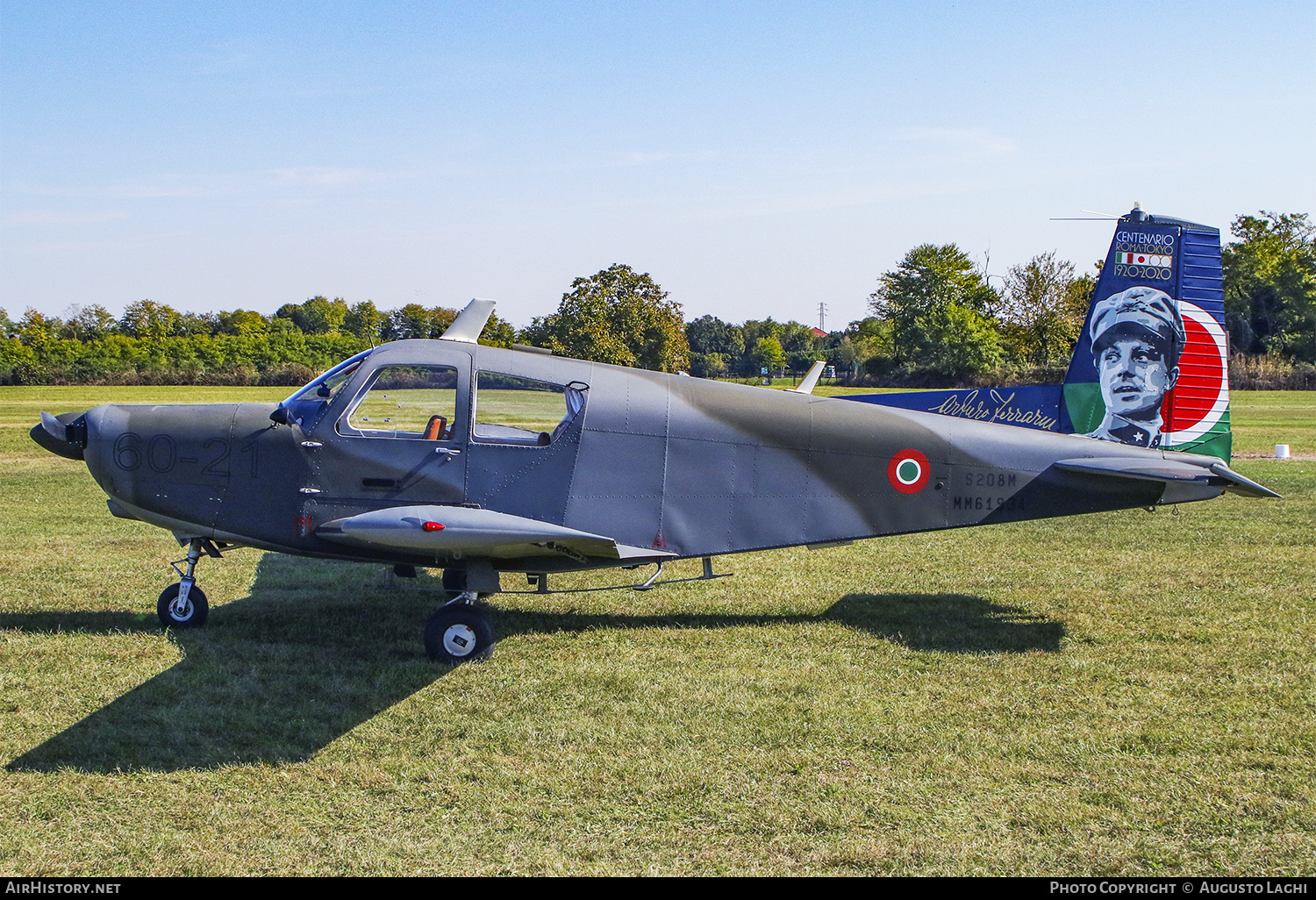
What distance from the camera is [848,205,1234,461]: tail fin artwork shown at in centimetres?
870

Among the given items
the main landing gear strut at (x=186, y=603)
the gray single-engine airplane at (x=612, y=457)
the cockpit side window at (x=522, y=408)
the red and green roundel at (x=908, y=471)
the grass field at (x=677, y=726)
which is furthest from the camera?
the red and green roundel at (x=908, y=471)

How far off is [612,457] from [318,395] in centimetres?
233

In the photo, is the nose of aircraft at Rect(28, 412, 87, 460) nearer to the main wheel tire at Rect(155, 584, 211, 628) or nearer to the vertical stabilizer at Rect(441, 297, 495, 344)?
the main wheel tire at Rect(155, 584, 211, 628)

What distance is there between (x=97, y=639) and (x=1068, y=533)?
11044 millimetres

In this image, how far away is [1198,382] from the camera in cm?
873

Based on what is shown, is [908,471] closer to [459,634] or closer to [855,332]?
[459,634]

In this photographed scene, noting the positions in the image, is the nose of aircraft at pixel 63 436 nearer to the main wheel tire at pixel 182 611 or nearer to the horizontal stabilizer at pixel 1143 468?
the main wheel tire at pixel 182 611

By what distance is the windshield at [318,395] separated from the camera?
7469 millimetres

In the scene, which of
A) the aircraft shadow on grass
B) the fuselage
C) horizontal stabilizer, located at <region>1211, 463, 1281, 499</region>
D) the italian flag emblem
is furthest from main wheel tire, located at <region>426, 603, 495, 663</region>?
the italian flag emblem

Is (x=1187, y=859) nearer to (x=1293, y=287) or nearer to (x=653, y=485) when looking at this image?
(x=653, y=485)

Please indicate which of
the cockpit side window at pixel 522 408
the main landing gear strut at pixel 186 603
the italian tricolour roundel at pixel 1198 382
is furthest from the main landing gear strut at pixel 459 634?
the italian tricolour roundel at pixel 1198 382

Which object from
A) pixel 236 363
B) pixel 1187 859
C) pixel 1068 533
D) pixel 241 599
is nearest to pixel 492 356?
pixel 241 599

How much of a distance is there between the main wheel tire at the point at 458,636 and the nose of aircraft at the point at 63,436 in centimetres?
306

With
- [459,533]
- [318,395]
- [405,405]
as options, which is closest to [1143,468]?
[459,533]
